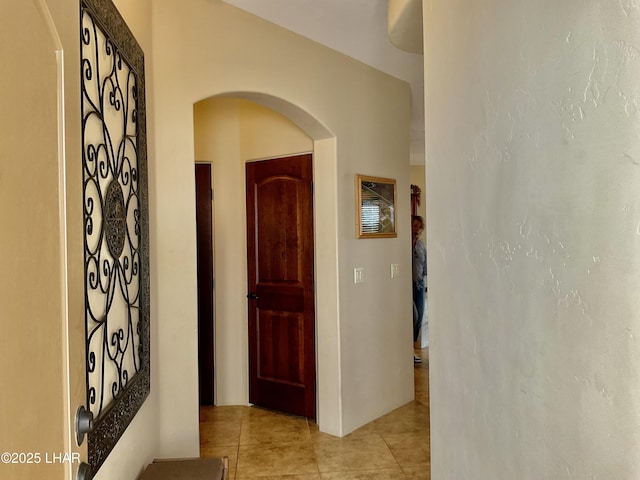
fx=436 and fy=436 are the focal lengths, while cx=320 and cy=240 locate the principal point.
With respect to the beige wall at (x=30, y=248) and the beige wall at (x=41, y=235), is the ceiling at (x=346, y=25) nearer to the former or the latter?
the beige wall at (x=41, y=235)

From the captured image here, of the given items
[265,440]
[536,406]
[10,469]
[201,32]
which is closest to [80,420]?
[10,469]

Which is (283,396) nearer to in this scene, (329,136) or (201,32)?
(329,136)

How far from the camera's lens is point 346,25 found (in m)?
2.74

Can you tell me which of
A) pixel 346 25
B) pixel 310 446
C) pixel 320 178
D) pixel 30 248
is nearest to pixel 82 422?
pixel 30 248

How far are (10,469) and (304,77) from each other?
8.81 feet

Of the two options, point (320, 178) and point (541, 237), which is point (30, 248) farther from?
point (320, 178)

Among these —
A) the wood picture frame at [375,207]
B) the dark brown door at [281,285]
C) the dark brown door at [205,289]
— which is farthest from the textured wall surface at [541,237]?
the dark brown door at [205,289]

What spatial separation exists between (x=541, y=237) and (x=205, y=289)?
10.5 feet

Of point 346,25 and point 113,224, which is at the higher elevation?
point 346,25

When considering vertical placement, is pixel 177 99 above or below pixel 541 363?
above

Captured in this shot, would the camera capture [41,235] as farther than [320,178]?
No

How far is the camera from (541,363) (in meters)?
0.87

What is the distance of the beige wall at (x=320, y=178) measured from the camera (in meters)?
2.22

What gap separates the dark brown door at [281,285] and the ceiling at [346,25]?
86 centimetres
